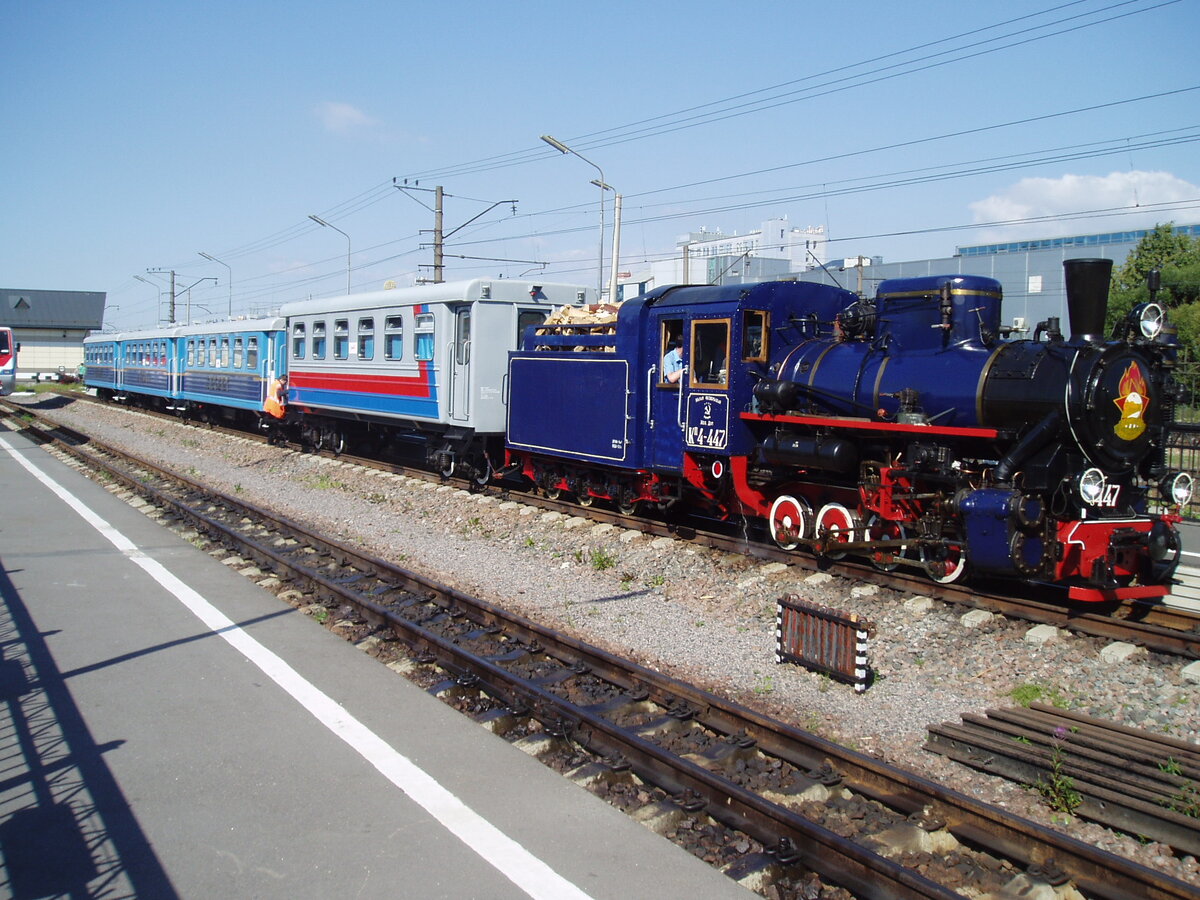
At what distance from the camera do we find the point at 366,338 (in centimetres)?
1852

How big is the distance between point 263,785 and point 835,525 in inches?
258

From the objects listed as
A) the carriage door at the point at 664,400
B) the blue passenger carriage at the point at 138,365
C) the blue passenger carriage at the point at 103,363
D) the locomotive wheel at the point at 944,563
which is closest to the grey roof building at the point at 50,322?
the blue passenger carriage at the point at 103,363

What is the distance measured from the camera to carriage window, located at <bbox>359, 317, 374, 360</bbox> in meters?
18.3

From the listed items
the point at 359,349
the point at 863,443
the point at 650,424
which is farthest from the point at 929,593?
the point at 359,349

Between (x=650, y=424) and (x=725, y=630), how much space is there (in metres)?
3.87

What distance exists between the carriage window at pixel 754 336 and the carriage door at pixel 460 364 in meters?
5.97

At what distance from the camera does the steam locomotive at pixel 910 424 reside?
809 centimetres

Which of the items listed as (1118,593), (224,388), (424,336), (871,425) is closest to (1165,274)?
(424,336)

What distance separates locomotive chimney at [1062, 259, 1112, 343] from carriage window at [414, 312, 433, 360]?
1049 cm

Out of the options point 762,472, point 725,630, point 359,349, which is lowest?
point 725,630

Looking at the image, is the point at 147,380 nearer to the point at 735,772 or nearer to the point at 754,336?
the point at 754,336

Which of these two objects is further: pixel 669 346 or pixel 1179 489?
pixel 669 346

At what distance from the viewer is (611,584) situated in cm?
1031

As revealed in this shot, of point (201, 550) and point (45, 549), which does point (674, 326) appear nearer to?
point (201, 550)
